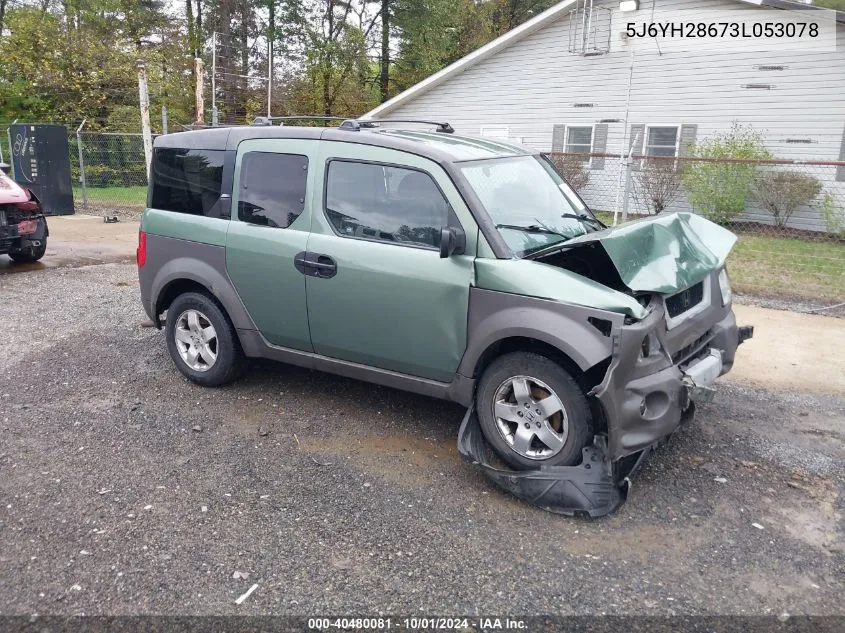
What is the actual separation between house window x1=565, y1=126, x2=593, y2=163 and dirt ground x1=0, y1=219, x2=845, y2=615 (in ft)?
38.2

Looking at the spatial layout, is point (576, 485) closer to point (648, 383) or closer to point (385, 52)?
point (648, 383)

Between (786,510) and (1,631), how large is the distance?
368cm

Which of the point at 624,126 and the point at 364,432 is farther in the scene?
the point at 624,126

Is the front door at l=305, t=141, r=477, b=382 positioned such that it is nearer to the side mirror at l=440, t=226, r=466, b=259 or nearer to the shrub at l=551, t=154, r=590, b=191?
the side mirror at l=440, t=226, r=466, b=259

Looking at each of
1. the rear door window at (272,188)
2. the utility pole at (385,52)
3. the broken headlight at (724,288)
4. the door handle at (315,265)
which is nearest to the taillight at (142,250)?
the rear door window at (272,188)

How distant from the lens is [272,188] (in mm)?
4758

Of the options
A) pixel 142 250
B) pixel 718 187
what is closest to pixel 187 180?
pixel 142 250

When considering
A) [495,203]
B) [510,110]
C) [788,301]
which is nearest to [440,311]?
[495,203]

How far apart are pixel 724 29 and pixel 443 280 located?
1323cm

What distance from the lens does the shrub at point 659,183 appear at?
1212cm

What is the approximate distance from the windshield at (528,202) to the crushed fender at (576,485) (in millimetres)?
1197

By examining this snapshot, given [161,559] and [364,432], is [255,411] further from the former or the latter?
[161,559]

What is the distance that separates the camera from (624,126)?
1532 cm

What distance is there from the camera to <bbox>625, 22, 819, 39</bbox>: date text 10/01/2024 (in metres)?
13.7
